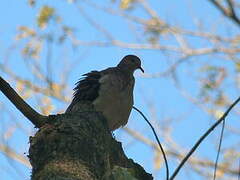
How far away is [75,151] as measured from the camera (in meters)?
3.11

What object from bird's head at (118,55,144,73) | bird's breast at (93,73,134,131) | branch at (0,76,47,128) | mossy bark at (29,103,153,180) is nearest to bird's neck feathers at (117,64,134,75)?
bird's head at (118,55,144,73)

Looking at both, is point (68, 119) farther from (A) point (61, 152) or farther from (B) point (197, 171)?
(B) point (197, 171)

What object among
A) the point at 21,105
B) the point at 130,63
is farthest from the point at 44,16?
the point at 21,105

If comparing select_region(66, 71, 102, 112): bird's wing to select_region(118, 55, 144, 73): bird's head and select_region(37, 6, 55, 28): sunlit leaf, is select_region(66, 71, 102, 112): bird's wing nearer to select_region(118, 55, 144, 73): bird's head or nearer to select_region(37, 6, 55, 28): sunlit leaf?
select_region(118, 55, 144, 73): bird's head

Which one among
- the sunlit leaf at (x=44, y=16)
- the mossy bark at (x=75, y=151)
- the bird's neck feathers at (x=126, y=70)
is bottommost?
the mossy bark at (x=75, y=151)

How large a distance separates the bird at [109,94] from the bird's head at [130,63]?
1052 mm

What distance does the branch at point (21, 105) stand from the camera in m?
3.29

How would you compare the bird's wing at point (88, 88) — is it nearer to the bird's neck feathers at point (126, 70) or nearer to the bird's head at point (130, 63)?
the bird's neck feathers at point (126, 70)

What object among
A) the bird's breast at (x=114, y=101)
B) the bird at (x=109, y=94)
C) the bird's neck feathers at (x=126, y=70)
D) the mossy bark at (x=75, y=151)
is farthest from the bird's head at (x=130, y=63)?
the mossy bark at (x=75, y=151)

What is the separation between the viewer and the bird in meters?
6.03

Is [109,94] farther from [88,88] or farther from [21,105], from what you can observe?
[21,105]

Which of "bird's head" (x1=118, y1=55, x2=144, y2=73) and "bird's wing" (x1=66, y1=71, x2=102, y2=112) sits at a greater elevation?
"bird's head" (x1=118, y1=55, x2=144, y2=73)

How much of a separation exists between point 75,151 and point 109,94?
3.07 metres

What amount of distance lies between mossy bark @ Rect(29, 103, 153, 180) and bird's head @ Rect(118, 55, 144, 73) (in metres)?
4.17
